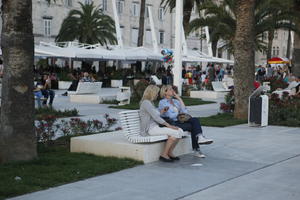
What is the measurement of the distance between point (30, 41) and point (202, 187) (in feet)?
10.6

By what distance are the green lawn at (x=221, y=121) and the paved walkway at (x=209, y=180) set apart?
11.1ft

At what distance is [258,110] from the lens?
1275 centimetres

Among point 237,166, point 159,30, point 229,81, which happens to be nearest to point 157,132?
point 237,166

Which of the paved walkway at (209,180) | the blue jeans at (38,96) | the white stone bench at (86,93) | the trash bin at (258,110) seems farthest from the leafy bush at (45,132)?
the white stone bench at (86,93)

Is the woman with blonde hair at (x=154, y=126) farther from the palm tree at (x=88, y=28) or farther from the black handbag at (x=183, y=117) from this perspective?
the palm tree at (x=88, y=28)

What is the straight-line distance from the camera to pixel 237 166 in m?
7.82

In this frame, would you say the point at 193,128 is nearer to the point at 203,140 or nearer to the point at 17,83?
the point at 203,140

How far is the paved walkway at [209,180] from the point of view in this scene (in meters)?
5.96

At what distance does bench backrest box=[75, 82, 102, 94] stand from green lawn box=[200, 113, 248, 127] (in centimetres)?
748

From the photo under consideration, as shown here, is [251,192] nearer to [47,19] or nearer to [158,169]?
[158,169]

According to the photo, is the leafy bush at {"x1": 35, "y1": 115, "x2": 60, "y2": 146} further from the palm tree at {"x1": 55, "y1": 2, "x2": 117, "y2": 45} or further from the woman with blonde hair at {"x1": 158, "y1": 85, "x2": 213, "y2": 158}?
the palm tree at {"x1": 55, "y1": 2, "x2": 117, "y2": 45}

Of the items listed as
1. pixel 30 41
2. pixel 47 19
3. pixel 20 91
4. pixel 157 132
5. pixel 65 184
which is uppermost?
pixel 47 19

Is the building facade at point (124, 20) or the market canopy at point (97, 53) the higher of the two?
the building facade at point (124, 20)

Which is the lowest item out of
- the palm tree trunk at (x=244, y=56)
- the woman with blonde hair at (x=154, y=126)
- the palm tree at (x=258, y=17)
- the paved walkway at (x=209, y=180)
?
the paved walkway at (x=209, y=180)
